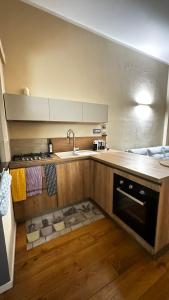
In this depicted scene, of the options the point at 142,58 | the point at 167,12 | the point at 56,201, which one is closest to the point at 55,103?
the point at 56,201

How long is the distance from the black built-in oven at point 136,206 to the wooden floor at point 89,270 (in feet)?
0.78

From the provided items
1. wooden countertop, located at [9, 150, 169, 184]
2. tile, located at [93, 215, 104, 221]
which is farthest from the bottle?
tile, located at [93, 215, 104, 221]

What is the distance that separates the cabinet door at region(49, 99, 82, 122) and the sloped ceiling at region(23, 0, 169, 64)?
1337mm

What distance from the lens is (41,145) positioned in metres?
2.35

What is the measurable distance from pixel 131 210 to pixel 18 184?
1444 millimetres

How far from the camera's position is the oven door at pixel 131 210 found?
1.43 metres

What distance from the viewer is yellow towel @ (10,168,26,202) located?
174 centimetres

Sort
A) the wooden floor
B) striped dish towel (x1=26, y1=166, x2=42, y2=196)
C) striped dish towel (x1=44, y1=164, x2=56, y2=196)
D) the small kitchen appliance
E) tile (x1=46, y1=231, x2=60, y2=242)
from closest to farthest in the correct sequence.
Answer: the wooden floor
tile (x1=46, y1=231, x2=60, y2=242)
striped dish towel (x1=26, y1=166, x2=42, y2=196)
striped dish towel (x1=44, y1=164, x2=56, y2=196)
the small kitchen appliance

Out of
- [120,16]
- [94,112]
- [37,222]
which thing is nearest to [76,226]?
[37,222]

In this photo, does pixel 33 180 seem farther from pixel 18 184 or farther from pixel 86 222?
pixel 86 222

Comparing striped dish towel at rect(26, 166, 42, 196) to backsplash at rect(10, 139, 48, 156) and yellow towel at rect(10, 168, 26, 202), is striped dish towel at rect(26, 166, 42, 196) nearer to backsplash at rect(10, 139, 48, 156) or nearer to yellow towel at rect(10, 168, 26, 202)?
yellow towel at rect(10, 168, 26, 202)

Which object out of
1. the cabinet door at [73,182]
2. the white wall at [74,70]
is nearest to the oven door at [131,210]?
the cabinet door at [73,182]

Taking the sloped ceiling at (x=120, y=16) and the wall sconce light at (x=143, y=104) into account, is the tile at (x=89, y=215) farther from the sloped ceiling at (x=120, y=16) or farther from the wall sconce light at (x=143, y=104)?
the sloped ceiling at (x=120, y=16)

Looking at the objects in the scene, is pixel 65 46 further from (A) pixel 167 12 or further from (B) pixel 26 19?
(A) pixel 167 12
